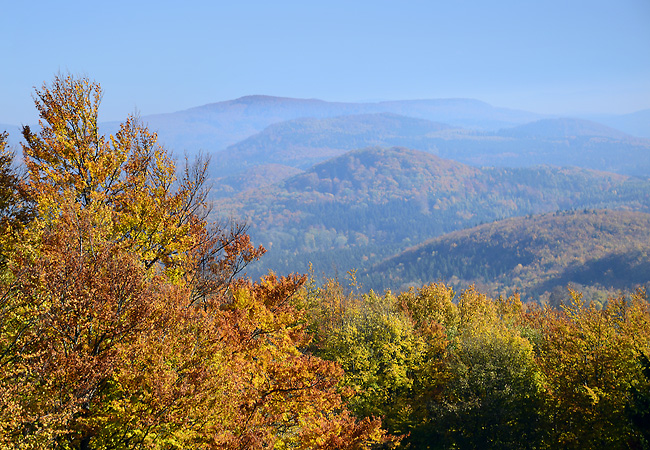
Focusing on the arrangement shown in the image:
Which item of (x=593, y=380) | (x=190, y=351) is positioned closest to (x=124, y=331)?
(x=190, y=351)

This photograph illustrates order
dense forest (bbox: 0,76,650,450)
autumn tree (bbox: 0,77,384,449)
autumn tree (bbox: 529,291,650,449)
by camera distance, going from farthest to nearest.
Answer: autumn tree (bbox: 529,291,650,449)
dense forest (bbox: 0,76,650,450)
autumn tree (bbox: 0,77,384,449)

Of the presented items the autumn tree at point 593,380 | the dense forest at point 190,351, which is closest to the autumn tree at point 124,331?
the dense forest at point 190,351

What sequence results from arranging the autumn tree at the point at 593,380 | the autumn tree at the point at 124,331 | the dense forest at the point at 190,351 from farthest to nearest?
the autumn tree at the point at 593,380 → the dense forest at the point at 190,351 → the autumn tree at the point at 124,331

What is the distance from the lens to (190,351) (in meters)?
13.6

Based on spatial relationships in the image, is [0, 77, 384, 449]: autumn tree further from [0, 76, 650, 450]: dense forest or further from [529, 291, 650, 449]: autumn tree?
[529, 291, 650, 449]: autumn tree

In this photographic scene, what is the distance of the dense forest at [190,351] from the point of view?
1173 centimetres

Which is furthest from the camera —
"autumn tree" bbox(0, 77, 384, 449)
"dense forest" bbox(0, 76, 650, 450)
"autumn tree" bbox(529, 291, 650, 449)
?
"autumn tree" bbox(529, 291, 650, 449)

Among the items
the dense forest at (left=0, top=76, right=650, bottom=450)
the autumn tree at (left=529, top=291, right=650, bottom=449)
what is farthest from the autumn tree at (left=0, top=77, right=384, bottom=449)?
the autumn tree at (left=529, top=291, right=650, bottom=449)

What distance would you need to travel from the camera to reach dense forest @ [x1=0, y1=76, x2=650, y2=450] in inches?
462

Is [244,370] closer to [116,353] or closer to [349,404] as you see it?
[116,353]

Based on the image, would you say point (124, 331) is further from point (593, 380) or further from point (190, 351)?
point (593, 380)

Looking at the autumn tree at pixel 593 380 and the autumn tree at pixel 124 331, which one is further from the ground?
the autumn tree at pixel 124 331

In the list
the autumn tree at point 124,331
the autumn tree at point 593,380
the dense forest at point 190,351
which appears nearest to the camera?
the autumn tree at point 124,331

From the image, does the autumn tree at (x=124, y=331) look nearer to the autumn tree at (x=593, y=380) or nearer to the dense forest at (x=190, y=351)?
the dense forest at (x=190, y=351)
